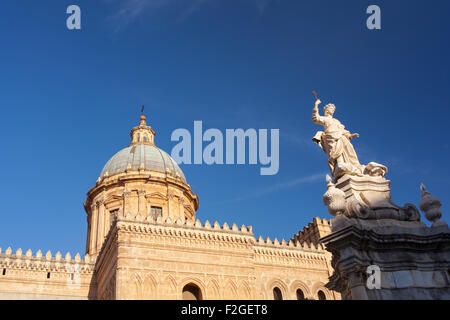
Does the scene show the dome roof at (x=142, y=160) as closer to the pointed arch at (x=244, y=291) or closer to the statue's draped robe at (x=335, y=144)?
the pointed arch at (x=244, y=291)

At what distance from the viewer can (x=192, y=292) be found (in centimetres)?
2267

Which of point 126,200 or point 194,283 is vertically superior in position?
point 126,200

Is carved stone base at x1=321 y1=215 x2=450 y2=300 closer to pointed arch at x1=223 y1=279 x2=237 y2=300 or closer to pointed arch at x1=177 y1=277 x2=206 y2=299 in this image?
pointed arch at x1=177 y1=277 x2=206 y2=299

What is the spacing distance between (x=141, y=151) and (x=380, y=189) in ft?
93.0

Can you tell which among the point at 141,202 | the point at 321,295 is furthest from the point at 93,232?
the point at 321,295

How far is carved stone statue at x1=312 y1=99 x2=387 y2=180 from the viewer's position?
373 inches

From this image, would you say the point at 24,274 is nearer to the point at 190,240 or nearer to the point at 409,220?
the point at 190,240

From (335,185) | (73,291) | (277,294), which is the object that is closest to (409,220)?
(335,185)

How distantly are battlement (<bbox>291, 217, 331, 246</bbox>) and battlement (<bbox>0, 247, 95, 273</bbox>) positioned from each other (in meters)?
15.8

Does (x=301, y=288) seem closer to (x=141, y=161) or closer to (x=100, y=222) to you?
(x=100, y=222)

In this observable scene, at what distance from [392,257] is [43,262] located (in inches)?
885
